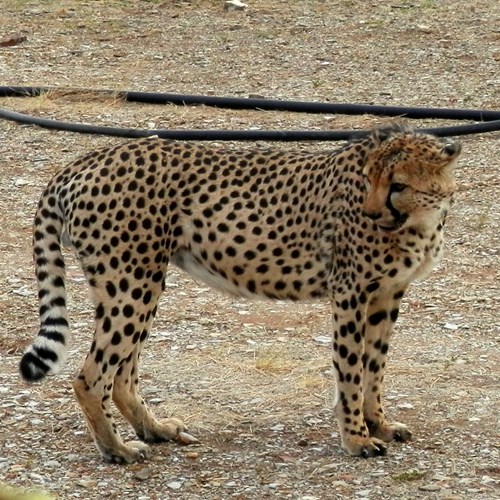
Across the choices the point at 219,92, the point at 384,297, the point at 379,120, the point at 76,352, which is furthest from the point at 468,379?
the point at 219,92

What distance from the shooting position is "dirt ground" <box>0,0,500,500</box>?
5.38 metres

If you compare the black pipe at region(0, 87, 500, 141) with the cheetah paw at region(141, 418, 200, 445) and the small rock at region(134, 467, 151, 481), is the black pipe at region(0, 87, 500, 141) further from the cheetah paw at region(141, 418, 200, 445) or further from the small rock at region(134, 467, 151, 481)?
the small rock at region(134, 467, 151, 481)

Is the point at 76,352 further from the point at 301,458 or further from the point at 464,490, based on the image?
the point at 464,490

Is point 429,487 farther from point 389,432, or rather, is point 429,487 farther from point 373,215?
point 373,215

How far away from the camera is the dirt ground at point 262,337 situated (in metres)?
5.38

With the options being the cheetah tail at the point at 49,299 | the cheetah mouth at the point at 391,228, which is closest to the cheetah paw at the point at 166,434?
the cheetah tail at the point at 49,299

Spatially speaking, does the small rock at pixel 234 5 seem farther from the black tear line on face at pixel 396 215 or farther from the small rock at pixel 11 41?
the black tear line on face at pixel 396 215

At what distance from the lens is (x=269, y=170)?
5.72 metres

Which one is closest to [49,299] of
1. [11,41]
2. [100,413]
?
[100,413]

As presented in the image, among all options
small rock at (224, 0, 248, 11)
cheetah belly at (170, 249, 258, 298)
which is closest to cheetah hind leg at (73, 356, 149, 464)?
cheetah belly at (170, 249, 258, 298)

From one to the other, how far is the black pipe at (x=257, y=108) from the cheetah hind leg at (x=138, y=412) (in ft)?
12.7

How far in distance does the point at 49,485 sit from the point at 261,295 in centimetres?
113

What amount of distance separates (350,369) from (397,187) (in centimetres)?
73

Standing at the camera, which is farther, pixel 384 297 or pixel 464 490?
pixel 384 297
